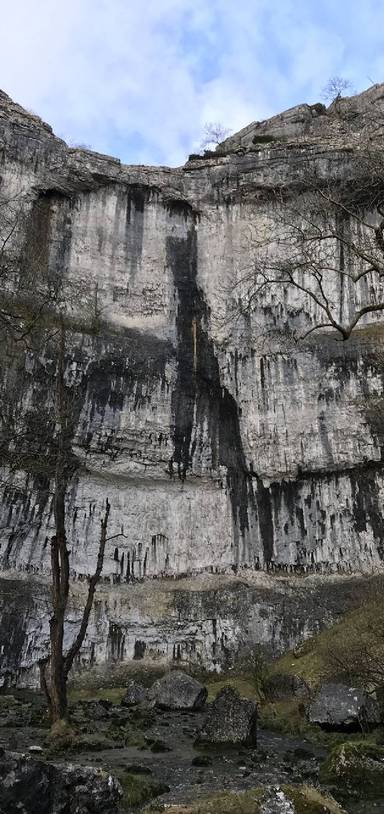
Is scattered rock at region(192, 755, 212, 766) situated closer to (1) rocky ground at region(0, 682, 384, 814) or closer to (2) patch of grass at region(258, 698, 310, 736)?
(1) rocky ground at region(0, 682, 384, 814)

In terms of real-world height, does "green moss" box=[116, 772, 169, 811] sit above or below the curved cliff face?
below

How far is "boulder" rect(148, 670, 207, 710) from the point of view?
16.4 meters

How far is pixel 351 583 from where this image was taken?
24516mm

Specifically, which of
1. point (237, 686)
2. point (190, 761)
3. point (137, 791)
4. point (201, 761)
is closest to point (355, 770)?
point (201, 761)

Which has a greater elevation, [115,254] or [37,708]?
[115,254]

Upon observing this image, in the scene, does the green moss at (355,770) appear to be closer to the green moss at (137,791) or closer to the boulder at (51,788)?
the green moss at (137,791)

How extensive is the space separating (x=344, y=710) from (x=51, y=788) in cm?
941

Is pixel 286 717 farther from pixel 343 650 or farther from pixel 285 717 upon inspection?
pixel 343 650

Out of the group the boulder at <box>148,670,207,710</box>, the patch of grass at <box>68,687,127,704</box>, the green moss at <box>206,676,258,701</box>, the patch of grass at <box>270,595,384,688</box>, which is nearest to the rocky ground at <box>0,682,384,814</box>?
the boulder at <box>148,670,207,710</box>

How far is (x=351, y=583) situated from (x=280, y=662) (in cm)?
466

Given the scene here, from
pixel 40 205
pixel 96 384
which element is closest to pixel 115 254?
pixel 40 205

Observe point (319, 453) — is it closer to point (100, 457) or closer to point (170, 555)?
point (170, 555)

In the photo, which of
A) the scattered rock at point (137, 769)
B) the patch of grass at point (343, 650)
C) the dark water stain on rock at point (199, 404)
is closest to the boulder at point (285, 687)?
the patch of grass at point (343, 650)

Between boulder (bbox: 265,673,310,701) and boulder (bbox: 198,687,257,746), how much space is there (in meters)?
5.80
